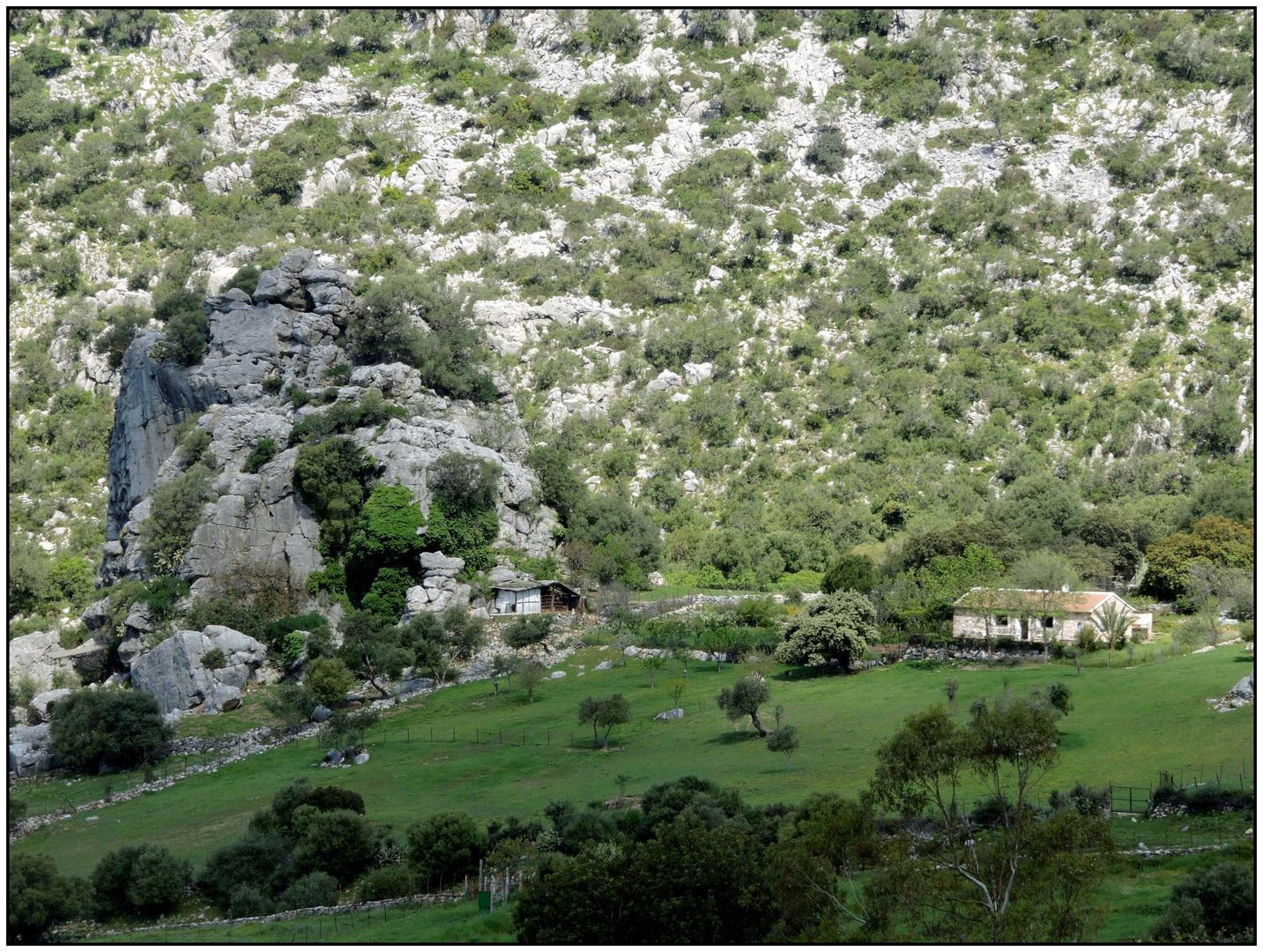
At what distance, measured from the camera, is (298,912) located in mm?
31812

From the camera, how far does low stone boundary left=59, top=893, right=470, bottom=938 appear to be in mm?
31406

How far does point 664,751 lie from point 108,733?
84.0 feet

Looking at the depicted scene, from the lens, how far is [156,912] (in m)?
33.7

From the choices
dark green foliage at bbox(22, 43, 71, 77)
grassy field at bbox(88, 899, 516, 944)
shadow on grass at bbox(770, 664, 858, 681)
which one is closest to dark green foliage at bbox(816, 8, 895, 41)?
dark green foliage at bbox(22, 43, 71, 77)

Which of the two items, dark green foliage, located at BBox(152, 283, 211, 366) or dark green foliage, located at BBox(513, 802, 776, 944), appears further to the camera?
dark green foliage, located at BBox(152, 283, 211, 366)

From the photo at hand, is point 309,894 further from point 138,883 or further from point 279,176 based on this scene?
point 279,176

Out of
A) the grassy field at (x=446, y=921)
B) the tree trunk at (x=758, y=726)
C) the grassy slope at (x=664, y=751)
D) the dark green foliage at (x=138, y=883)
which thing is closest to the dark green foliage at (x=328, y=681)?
the grassy slope at (x=664, y=751)

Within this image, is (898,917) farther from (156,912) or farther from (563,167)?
(563,167)

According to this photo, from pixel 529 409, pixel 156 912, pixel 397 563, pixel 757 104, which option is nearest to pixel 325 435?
pixel 397 563

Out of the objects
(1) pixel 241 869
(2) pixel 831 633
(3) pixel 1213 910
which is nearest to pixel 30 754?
(1) pixel 241 869

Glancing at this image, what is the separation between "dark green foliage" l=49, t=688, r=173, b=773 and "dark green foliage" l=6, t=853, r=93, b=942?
1767 cm

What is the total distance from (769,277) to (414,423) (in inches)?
2240

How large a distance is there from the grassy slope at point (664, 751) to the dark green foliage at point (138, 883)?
2.85 m

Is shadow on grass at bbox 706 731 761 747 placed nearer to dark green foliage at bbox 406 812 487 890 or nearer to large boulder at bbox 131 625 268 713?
dark green foliage at bbox 406 812 487 890
